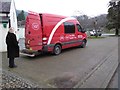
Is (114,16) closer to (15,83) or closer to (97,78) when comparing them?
(97,78)

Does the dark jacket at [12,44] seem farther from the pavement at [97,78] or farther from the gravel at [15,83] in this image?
the pavement at [97,78]

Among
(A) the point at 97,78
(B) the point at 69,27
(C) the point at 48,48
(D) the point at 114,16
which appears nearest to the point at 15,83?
(A) the point at 97,78

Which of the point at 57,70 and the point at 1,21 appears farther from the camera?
the point at 1,21

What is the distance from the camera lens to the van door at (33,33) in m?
12.8

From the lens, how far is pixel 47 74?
27.9 ft

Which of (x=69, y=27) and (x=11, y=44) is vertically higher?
(x=69, y=27)

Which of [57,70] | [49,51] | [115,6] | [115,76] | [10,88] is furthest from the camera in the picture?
[115,6]

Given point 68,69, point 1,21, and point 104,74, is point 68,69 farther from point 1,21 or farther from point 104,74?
point 1,21

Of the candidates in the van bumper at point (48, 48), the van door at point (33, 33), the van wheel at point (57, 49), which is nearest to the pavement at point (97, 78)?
the van bumper at point (48, 48)

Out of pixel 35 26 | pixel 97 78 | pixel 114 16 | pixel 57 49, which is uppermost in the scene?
pixel 114 16

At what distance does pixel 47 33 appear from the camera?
1345 centimetres

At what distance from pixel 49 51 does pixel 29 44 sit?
4.89ft

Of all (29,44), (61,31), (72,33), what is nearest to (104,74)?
(29,44)

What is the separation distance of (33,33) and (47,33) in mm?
991
